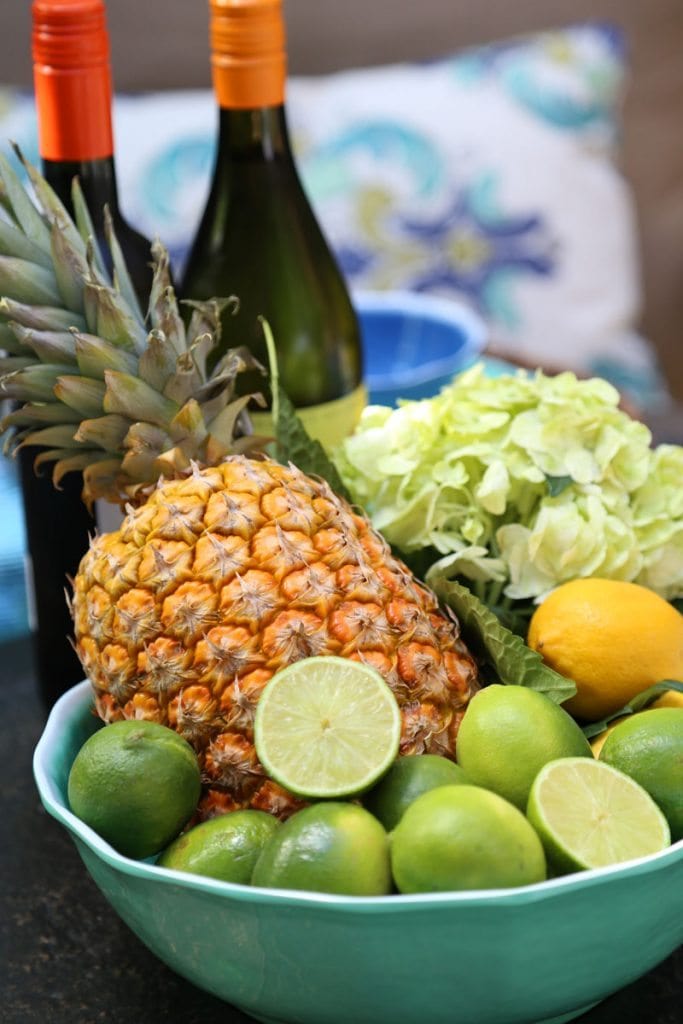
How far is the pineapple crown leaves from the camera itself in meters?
0.68

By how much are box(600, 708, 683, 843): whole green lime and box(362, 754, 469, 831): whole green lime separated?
0.07 metres

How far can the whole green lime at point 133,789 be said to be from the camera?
57 cm

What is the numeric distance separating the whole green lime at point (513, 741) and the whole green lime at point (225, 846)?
3.8 inches

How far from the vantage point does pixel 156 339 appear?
2.23 ft

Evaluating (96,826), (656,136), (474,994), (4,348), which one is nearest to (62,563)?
(4,348)

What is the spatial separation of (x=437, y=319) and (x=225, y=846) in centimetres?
73

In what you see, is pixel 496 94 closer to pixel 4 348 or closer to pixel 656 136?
pixel 656 136

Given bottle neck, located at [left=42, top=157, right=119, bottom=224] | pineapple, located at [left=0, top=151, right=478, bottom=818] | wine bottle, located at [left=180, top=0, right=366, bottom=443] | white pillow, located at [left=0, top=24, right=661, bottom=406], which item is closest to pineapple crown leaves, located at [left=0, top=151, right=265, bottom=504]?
pineapple, located at [left=0, top=151, right=478, bottom=818]

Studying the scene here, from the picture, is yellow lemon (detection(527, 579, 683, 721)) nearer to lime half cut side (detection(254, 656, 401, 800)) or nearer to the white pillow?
lime half cut side (detection(254, 656, 401, 800))

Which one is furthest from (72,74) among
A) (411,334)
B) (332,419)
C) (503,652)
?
(411,334)

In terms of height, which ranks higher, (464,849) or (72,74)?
(72,74)

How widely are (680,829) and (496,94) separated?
1.49 m

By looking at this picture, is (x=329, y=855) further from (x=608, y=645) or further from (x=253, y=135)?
(x=253, y=135)

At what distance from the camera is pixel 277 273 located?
3.26ft
